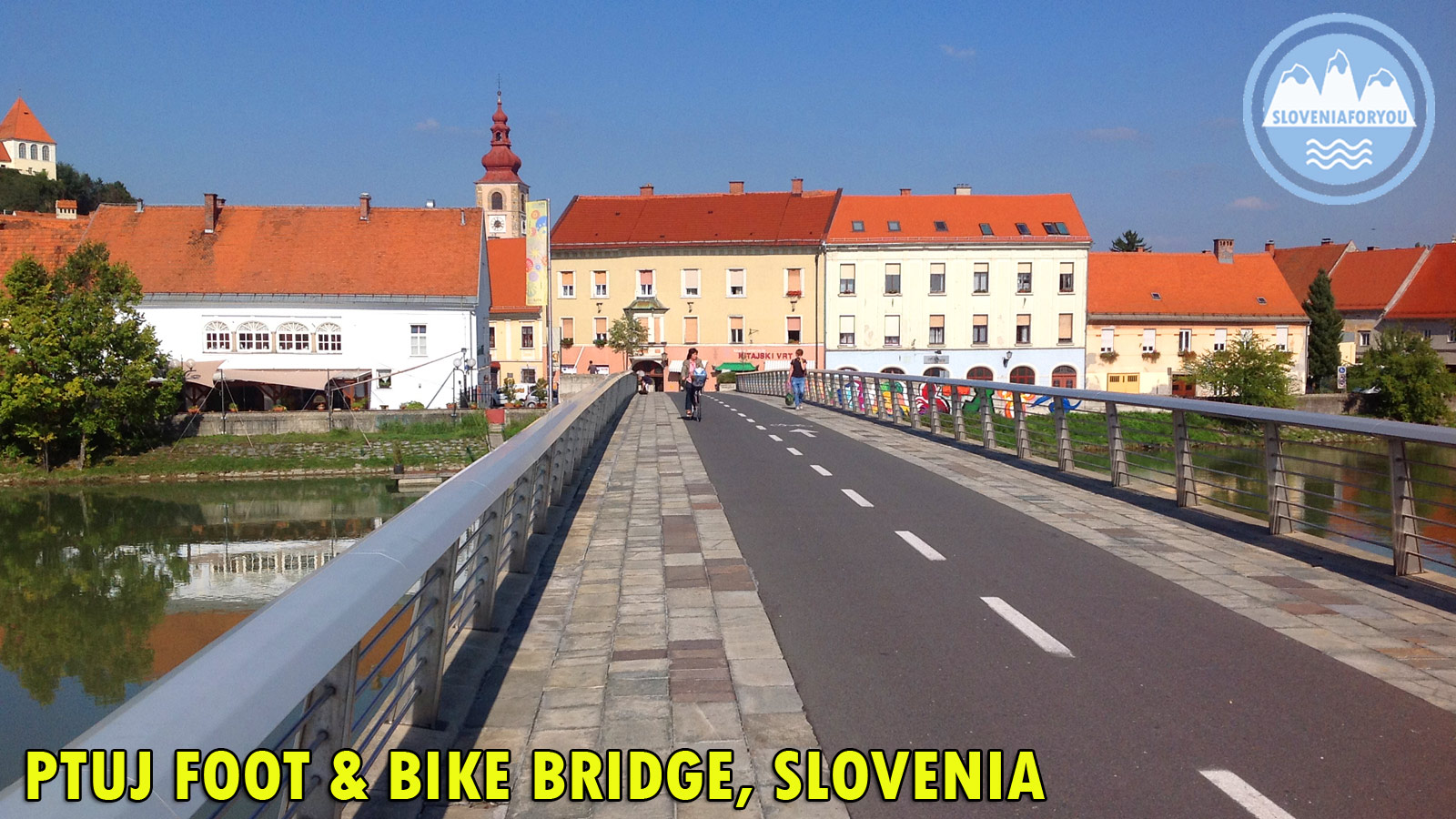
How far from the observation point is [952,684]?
5891 mm

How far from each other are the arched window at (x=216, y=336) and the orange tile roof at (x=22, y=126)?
5071 inches

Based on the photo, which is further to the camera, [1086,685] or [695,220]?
[695,220]

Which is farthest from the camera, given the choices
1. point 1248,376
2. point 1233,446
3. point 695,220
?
point 695,220

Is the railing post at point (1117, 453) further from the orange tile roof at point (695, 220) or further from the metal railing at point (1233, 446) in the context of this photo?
the orange tile roof at point (695, 220)

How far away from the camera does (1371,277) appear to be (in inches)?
3661

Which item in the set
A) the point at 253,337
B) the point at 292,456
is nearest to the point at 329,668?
the point at 292,456

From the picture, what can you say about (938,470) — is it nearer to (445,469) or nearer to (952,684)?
(952,684)

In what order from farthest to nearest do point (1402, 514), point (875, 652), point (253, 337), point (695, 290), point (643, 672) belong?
1. point (695, 290)
2. point (253, 337)
3. point (1402, 514)
4. point (875, 652)
5. point (643, 672)

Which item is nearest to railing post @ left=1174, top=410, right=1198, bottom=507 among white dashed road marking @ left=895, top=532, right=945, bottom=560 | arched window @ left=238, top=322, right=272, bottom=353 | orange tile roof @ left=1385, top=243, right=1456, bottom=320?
white dashed road marking @ left=895, top=532, right=945, bottom=560

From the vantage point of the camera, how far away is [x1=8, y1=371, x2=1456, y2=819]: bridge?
3771mm

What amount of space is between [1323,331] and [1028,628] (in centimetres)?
8617

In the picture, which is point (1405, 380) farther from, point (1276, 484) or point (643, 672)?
point (643, 672)

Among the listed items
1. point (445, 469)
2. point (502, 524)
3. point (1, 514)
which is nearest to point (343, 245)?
point (445, 469)

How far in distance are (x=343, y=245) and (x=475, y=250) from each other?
24.7 feet
